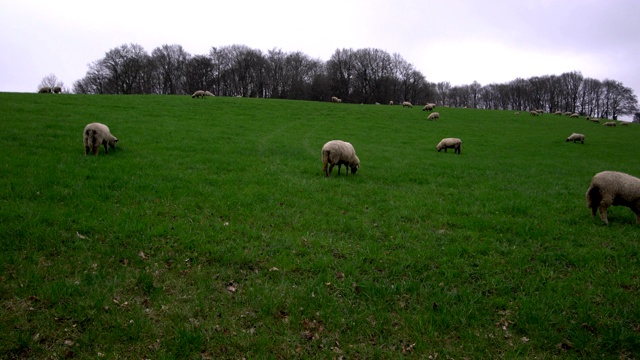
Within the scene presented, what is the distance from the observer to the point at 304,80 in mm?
99750

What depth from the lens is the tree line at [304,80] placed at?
83.5 metres

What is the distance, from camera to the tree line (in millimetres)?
83500

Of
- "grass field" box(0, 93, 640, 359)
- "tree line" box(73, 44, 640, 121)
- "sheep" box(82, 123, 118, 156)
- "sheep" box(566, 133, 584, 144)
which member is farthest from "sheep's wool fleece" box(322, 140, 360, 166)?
"tree line" box(73, 44, 640, 121)

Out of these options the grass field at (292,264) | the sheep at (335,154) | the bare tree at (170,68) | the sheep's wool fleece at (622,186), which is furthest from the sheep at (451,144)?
the bare tree at (170,68)

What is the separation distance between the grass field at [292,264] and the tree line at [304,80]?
258ft

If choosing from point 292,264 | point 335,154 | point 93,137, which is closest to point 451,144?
point 335,154

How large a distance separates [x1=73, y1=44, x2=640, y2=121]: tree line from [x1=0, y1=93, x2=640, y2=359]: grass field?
258 ft

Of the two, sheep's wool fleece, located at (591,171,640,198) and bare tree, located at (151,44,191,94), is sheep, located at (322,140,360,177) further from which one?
bare tree, located at (151,44,191,94)

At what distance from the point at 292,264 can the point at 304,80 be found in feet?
321

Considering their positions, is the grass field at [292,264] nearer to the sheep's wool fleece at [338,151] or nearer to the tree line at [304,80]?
the sheep's wool fleece at [338,151]

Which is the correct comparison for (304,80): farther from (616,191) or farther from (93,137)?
(616,191)

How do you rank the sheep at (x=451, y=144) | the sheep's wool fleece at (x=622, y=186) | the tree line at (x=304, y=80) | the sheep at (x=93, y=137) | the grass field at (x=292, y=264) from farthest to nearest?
1. the tree line at (x=304, y=80)
2. the sheep at (x=451, y=144)
3. the sheep at (x=93, y=137)
4. the sheep's wool fleece at (x=622, y=186)
5. the grass field at (x=292, y=264)

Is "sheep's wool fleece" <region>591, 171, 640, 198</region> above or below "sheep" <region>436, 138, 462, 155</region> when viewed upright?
below

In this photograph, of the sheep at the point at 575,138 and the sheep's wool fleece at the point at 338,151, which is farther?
the sheep at the point at 575,138
